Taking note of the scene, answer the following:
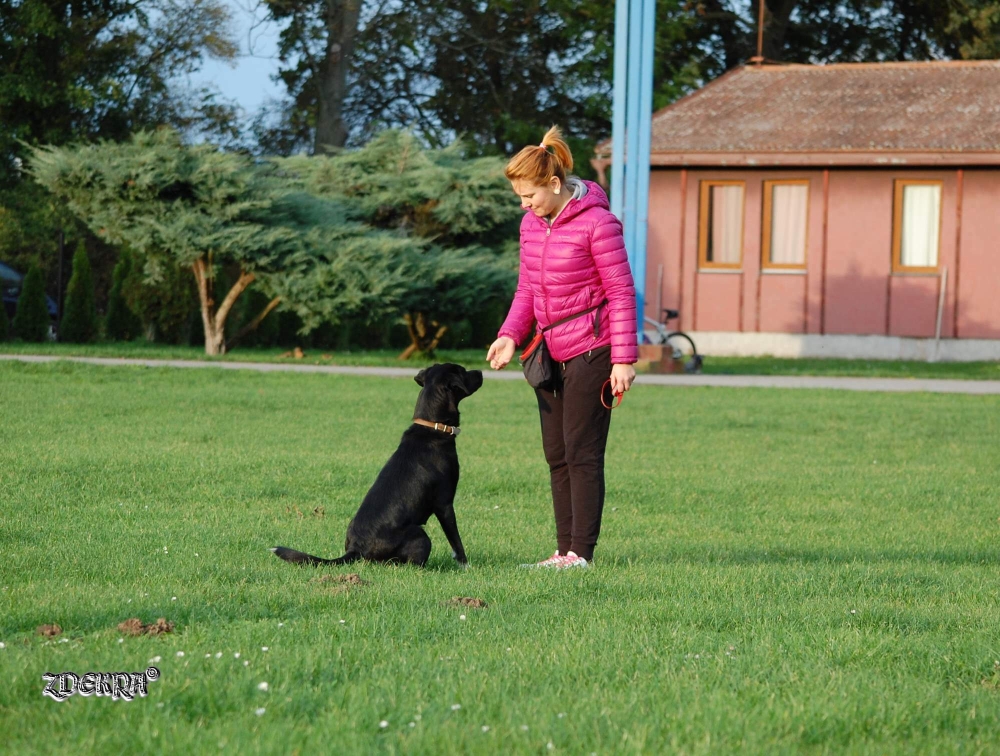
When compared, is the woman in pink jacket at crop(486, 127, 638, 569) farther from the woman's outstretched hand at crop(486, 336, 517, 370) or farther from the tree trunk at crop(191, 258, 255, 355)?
the tree trunk at crop(191, 258, 255, 355)

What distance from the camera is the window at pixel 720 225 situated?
25.1 metres

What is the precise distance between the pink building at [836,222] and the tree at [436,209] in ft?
14.7

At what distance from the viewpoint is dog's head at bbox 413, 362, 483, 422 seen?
19.2 feet

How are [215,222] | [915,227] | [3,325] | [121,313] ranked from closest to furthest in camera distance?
[215,222], [3,325], [121,313], [915,227]

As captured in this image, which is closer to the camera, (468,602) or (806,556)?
(468,602)

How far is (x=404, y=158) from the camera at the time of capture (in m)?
22.1

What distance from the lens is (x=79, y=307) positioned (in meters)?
22.8

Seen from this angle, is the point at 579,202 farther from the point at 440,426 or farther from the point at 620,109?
the point at 620,109

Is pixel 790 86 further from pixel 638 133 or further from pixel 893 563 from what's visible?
pixel 893 563

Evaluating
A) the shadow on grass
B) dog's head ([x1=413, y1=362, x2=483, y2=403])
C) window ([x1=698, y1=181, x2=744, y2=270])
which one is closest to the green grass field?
the shadow on grass

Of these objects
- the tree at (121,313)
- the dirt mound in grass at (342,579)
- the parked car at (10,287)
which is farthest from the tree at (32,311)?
the dirt mound in grass at (342,579)

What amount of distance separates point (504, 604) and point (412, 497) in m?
0.99

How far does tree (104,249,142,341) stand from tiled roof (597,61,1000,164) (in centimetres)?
965

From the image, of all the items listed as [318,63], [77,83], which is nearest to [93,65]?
[77,83]
